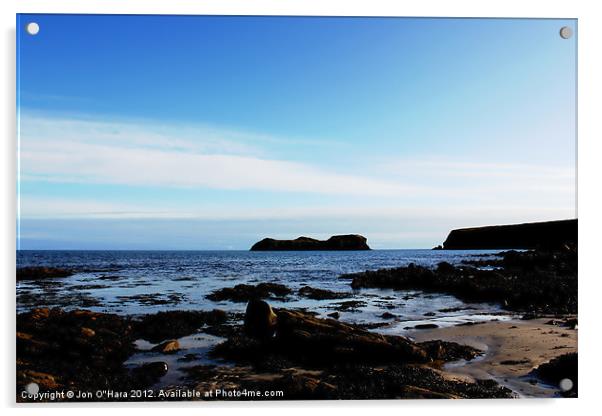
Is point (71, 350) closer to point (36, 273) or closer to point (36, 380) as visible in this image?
point (36, 380)

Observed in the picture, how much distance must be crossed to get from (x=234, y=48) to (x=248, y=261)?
2601mm

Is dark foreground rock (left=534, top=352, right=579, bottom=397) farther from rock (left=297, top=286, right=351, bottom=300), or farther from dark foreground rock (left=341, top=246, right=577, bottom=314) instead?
rock (left=297, top=286, right=351, bottom=300)

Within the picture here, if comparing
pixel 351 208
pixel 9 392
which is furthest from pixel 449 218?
pixel 9 392

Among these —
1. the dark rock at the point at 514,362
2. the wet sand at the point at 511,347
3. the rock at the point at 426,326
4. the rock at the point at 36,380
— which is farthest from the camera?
the rock at the point at 426,326

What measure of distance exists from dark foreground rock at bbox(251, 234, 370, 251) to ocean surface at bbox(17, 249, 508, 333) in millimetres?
81

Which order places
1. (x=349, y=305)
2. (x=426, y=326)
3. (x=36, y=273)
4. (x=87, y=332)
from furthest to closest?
(x=349, y=305) → (x=426, y=326) → (x=87, y=332) → (x=36, y=273)

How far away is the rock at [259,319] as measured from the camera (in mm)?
5188

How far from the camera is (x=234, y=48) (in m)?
5.00

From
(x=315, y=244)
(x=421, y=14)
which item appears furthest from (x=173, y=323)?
(x=421, y=14)

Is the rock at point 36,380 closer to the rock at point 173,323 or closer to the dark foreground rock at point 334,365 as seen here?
the rock at point 173,323

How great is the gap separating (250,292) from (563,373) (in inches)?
142

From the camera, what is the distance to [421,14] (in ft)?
15.9

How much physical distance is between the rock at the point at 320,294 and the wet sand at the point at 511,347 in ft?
3.95

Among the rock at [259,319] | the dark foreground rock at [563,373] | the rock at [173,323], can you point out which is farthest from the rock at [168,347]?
the dark foreground rock at [563,373]
